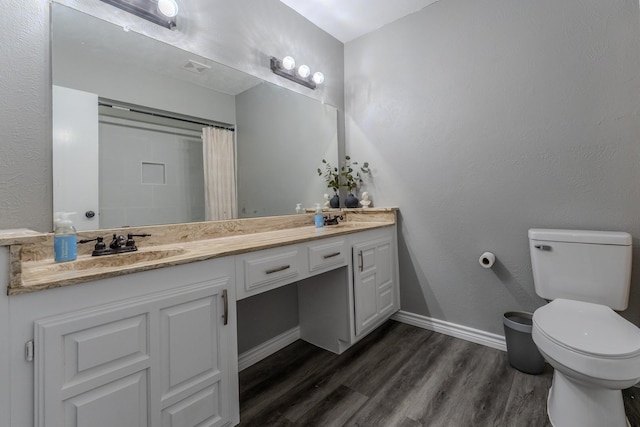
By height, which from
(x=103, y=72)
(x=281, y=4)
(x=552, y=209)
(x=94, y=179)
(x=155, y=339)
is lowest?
(x=155, y=339)

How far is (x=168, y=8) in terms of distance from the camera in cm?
142

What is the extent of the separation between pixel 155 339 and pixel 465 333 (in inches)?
76.1

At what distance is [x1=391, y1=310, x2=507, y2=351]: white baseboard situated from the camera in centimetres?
189

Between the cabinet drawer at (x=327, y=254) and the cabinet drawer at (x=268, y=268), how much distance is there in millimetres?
79

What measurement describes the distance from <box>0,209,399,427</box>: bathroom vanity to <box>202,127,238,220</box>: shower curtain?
0.48 ft

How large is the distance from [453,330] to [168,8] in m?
2.59

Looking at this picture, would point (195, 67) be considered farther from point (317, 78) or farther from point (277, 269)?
point (277, 269)

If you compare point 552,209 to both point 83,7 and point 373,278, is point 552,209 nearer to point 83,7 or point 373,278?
point 373,278

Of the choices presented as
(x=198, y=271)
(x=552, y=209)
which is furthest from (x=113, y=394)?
(x=552, y=209)

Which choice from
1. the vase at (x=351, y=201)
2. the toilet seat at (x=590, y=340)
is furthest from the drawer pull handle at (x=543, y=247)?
the vase at (x=351, y=201)

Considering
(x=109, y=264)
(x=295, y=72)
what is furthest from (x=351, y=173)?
(x=109, y=264)

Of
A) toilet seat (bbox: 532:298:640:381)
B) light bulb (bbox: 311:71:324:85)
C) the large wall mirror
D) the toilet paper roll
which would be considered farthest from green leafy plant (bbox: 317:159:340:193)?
toilet seat (bbox: 532:298:640:381)

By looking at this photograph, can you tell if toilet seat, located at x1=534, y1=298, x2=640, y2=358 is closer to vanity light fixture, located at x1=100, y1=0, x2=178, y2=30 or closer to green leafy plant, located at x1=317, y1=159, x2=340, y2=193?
green leafy plant, located at x1=317, y1=159, x2=340, y2=193

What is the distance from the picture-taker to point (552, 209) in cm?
168
